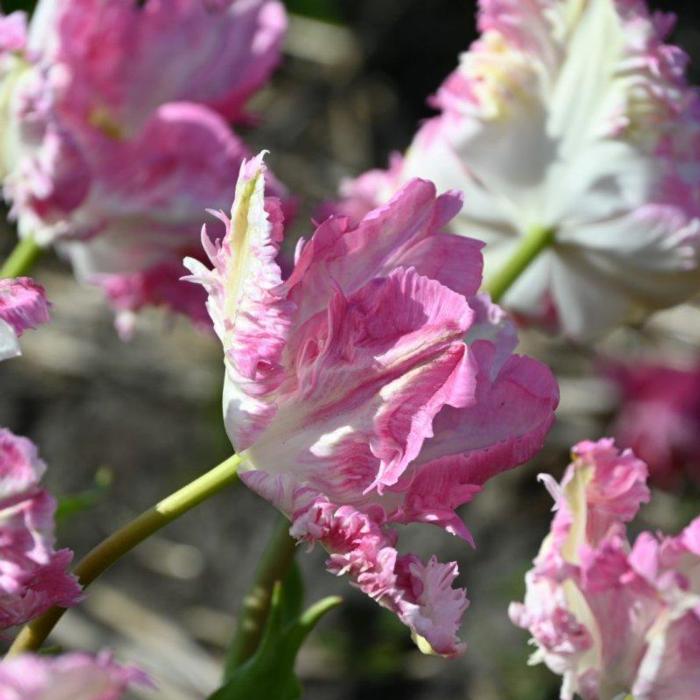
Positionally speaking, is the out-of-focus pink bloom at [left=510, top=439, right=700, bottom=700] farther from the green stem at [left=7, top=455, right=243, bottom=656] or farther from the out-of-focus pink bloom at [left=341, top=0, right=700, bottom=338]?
the out-of-focus pink bloom at [left=341, top=0, right=700, bottom=338]

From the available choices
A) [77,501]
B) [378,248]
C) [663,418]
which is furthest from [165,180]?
[663,418]

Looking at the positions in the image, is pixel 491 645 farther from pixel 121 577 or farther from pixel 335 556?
pixel 335 556

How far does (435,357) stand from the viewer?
40 centimetres

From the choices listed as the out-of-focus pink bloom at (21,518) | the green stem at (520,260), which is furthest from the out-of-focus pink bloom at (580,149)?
the out-of-focus pink bloom at (21,518)

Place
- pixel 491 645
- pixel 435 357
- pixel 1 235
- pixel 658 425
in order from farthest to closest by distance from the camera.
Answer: pixel 1 235 < pixel 491 645 < pixel 658 425 < pixel 435 357

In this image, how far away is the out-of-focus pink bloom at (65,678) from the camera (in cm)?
27

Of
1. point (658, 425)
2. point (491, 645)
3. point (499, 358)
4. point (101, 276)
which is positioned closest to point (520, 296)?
point (101, 276)

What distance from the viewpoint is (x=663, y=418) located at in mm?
1566

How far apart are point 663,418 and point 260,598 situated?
1078 millimetres

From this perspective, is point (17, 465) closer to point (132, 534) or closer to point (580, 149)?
point (132, 534)

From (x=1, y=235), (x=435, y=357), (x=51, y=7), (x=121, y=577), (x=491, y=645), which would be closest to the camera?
(x=435, y=357)

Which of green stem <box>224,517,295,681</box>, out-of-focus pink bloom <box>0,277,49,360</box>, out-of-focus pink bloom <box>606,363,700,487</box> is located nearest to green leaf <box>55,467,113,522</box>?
green stem <box>224,517,295,681</box>

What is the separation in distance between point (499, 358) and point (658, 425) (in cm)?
118

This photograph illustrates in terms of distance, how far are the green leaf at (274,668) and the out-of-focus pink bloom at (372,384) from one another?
0.29 ft
